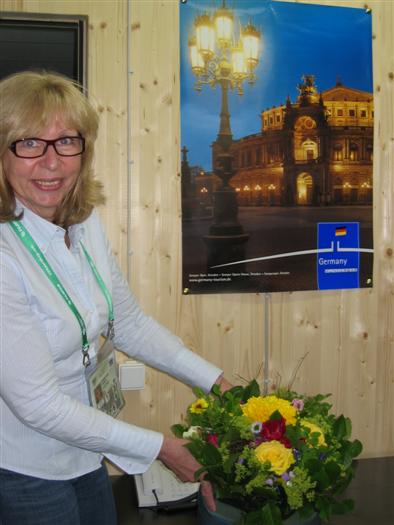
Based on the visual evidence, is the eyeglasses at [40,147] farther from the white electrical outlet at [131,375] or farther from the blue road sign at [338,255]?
the blue road sign at [338,255]

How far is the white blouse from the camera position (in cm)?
107

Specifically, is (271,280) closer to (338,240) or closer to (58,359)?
(338,240)

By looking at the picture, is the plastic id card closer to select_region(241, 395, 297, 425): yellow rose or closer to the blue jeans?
the blue jeans

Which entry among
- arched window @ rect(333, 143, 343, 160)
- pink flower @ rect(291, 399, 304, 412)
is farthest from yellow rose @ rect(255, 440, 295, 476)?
arched window @ rect(333, 143, 343, 160)

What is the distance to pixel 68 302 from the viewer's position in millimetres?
1196

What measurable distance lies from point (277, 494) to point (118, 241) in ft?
→ 4.19

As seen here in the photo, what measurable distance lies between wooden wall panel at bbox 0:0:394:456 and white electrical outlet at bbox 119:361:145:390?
5 centimetres

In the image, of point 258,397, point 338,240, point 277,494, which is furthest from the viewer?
point 338,240

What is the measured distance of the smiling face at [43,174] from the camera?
46.2 inches

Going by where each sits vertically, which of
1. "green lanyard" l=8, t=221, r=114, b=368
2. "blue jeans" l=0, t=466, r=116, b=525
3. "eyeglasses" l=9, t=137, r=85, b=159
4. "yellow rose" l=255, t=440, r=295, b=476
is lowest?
"blue jeans" l=0, t=466, r=116, b=525

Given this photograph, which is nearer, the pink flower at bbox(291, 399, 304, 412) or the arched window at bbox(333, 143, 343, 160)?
the pink flower at bbox(291, 399, 304, 412)

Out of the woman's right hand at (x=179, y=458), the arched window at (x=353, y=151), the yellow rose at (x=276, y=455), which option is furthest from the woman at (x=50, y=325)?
the arched window at (x=353, y=151)

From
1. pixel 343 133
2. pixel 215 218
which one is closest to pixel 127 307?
pixel 215 218

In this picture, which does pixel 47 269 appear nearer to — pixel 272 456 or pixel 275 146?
pixel 272 456
